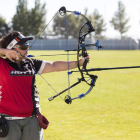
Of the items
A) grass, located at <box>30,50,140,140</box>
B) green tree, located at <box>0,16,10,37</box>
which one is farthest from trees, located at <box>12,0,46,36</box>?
grass, located at <box>30,50,140,140</box>

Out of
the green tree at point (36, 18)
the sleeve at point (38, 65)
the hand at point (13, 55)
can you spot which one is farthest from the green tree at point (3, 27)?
the hand at point (13, 55)

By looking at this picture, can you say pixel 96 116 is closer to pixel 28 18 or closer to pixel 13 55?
pixel 13 55

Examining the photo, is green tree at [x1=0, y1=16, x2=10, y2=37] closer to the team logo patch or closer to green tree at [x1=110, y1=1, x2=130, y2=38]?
green tree at [x1=110, y1=1, x2=130, y2=38]

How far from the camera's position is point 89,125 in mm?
6082

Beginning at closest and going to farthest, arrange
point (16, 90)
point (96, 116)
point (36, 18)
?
point (16, 90) → point (96, 116) → point (36, 18)

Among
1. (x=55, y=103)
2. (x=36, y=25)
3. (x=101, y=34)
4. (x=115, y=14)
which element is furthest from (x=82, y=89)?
(x=101, y=34)

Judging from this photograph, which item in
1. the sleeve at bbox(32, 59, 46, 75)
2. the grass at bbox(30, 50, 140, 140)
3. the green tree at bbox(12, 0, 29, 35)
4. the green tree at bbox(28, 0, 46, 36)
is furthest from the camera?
the green tree at bbox(28, 0, 46, 36)

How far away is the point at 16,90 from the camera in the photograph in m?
2.94

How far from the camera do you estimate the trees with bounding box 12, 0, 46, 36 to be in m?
72.6

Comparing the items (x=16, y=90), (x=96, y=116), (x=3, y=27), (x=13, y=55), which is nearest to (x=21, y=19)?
(x=3, y=27)

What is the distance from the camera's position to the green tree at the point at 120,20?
258 feet

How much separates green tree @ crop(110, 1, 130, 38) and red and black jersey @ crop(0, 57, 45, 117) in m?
77.3

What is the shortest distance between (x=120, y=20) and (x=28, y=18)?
24152 mm

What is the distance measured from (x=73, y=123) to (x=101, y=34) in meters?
82.2
